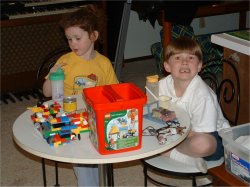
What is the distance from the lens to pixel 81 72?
8.19ft

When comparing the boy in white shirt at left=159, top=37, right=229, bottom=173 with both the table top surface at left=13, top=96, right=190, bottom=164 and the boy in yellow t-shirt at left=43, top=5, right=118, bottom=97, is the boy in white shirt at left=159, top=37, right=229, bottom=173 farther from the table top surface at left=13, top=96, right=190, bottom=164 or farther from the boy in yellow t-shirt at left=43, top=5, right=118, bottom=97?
the boy in yellow t-shirt at left=43, top=5, right=118, bottom=97

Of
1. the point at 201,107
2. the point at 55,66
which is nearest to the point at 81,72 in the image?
the point at 55,66

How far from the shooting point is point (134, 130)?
5.53 feet

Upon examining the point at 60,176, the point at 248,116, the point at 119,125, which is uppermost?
the point at 119,125

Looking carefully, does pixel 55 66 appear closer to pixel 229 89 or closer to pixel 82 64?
pixel 82 64

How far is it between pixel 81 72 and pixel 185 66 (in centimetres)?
58

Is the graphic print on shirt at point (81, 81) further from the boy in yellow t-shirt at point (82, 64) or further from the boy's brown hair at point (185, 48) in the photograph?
the boy's brown hair at point (185, 48)

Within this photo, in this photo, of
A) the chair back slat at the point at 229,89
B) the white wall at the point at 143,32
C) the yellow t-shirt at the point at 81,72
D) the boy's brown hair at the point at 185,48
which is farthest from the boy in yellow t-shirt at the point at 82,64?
the white wall at the point at 143,32

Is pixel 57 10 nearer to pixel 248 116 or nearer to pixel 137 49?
pixel 137 49

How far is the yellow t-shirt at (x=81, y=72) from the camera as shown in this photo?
2.47 meters

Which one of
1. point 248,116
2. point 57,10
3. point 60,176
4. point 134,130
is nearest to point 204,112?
point 134,130

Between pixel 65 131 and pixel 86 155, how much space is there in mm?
192

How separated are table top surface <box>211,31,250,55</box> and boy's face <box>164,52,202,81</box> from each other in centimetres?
45

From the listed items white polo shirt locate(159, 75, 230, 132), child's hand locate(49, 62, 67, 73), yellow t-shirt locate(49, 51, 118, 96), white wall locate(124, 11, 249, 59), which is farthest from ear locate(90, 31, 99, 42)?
white wall locate(124, 11, 249, 59)
